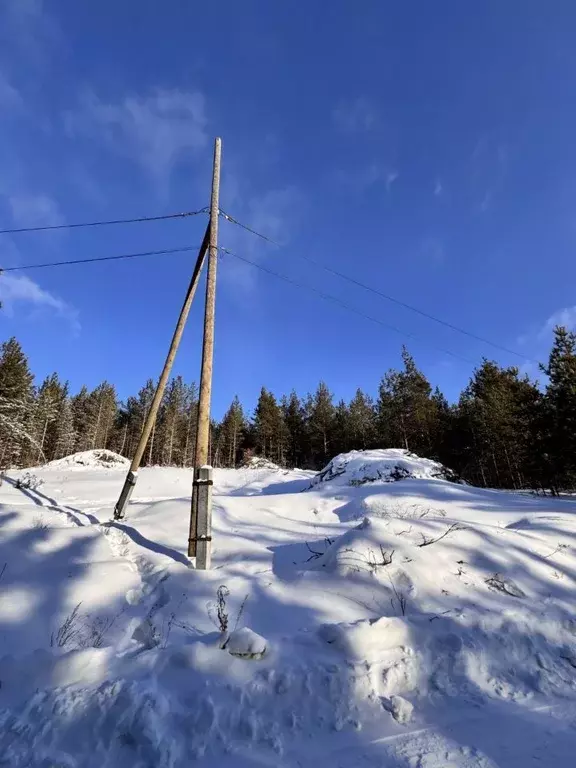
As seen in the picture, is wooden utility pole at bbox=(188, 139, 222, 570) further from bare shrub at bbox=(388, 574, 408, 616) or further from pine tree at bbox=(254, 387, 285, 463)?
pine tree at bbox=(254, 387, 285, 463)

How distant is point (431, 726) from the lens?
9.20ft

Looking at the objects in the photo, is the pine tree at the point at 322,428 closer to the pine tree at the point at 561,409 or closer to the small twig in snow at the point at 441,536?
the pine tree at the point at 561,409

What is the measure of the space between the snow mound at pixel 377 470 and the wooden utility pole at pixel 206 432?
11142mm

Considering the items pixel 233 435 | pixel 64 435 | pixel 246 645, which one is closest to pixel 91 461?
pixel 64 435

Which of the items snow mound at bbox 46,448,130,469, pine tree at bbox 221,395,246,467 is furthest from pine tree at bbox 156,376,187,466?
snow mound at bbox 46,448,130,469

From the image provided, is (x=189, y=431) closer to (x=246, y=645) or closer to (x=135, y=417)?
(x=135, y=417)

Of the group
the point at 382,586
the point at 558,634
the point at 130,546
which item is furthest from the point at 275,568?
the point at 558,634

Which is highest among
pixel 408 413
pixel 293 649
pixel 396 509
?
pixel 408 413

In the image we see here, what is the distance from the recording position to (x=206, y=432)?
664 cm

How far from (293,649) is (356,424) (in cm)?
5018

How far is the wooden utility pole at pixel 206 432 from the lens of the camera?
18.4ft

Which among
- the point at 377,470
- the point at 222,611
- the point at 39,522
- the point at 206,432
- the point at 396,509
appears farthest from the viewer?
the point at 377,470

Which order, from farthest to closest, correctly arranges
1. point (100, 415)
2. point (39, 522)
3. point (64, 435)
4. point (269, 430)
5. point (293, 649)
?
point (100, 415) → point (269, 430) → point (64, 435) → point (39, 522) → point (293, 649)

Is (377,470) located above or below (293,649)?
above
